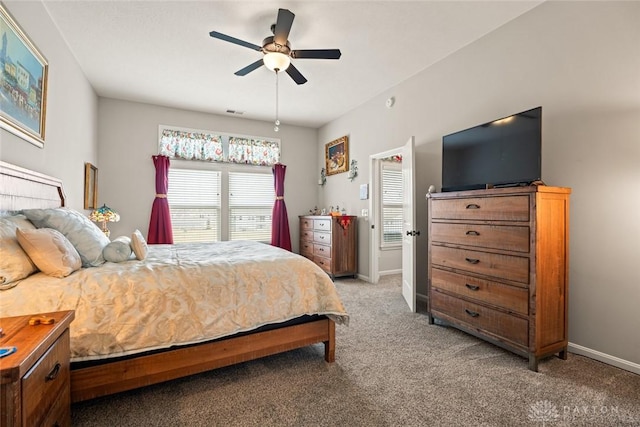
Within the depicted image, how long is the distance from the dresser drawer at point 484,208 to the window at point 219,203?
11.7 feet

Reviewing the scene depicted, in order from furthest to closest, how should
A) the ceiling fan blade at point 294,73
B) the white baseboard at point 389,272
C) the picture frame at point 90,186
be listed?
the white baseboard at point 389,272 < the picture frame at point 90,186 < the ceiling fan blade at point 294,73

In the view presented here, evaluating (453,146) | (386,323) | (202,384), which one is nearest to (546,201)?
(453,146)

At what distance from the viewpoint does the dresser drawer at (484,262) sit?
6.97ft

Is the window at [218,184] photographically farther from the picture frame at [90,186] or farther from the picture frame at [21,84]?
the picture frame at [21,84]

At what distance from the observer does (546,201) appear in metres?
2.07

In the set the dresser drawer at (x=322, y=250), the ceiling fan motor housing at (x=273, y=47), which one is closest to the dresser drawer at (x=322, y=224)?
the dresser drawer at (x=322, y=250)

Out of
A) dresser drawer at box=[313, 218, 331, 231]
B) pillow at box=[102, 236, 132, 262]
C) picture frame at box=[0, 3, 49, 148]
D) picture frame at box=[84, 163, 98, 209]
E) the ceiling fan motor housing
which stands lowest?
pillow at box=[102, 236, 132, 262]

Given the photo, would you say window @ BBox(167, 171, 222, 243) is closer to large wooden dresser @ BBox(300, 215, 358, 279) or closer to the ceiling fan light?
large wooden dresser @ BBox(300, 215, 358, 279)

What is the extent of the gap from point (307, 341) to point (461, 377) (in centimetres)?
106

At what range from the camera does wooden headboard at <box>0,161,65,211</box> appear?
1.83 meters

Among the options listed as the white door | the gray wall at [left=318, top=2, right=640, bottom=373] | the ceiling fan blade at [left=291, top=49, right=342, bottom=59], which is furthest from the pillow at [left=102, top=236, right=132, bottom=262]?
the gray wall at [left=318, top=2, right=640, bottom=373]

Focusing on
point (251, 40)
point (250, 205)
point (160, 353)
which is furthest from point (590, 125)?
point (250, 205)

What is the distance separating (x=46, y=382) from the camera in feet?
3.71

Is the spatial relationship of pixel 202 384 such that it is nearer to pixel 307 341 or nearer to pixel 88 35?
pixel 307 341
